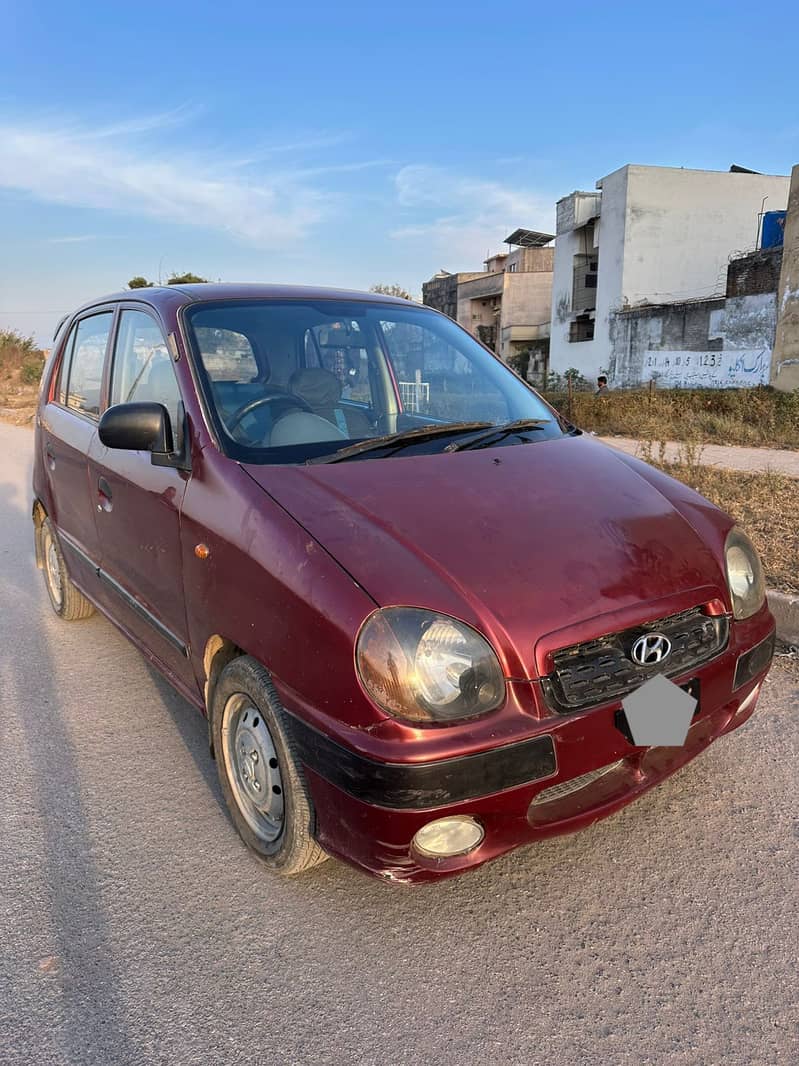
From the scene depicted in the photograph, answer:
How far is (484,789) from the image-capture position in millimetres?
1816

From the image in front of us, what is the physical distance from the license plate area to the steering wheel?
5.15 feet

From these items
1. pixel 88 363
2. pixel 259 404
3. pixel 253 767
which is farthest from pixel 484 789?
pixel 88 363

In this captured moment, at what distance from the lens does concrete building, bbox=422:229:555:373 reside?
172ft

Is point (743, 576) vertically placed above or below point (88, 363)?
below

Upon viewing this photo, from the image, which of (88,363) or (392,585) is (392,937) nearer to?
(392,585)

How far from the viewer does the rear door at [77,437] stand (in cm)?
369

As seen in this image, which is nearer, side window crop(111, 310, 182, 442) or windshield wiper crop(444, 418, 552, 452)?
windshield wiper crop(444, 418, 552, 452)

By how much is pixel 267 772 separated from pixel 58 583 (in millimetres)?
2943

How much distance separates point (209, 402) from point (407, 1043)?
203 cm

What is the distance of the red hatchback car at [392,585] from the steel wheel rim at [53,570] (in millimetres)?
1431

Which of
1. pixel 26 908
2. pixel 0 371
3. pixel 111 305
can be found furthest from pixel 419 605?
pixel 0 371

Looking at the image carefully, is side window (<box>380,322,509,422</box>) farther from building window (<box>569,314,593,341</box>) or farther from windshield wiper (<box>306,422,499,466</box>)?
building window (<box>569,314,593,341</box>)

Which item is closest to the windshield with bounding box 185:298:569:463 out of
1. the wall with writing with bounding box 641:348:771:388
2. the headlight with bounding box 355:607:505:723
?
the headlight with bounding box 355:607:505:723

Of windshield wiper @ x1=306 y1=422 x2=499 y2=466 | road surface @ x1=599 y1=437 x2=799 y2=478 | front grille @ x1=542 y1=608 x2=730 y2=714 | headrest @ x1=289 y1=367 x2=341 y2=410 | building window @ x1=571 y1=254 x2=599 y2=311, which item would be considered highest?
building window @ x1=571 y1=254 x2=599 y2=311
